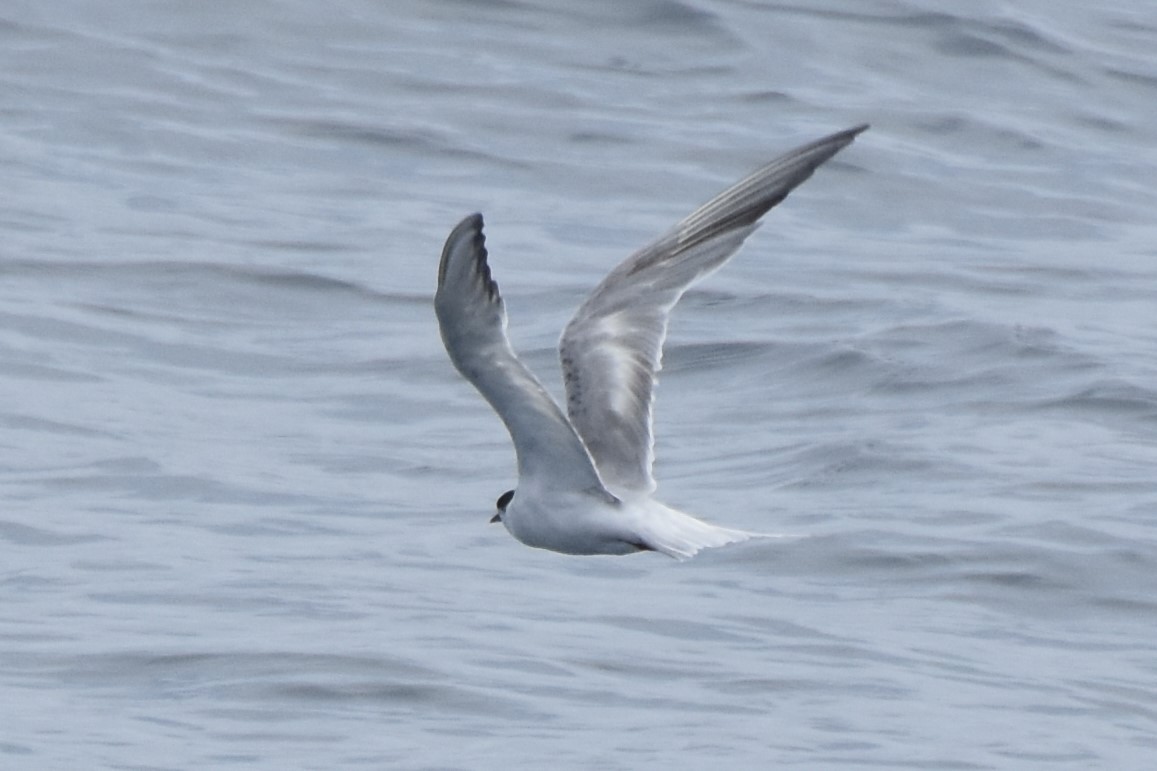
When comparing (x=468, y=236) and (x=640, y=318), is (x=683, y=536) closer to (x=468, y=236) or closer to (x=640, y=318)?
(x=468, y=236)

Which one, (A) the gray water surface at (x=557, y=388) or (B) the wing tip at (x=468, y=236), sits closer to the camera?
(B) the wing tip at (x=468, y=236)

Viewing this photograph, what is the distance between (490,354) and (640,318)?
6.91ft

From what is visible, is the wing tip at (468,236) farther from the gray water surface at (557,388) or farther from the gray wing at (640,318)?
the gray water surface at (557,388)

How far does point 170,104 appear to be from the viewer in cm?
2064

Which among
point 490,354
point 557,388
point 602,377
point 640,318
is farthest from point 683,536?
point 557,388

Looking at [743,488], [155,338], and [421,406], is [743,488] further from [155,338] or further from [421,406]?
[155,338]

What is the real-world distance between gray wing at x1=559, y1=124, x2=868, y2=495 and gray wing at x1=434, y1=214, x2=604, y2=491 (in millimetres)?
842

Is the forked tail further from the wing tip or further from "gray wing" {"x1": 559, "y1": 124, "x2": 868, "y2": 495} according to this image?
the wing tip

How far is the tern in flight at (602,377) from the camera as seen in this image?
6.47m

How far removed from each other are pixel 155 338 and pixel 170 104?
5.75m

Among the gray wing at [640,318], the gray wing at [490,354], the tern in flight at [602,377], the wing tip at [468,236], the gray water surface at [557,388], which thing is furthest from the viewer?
the gray water surface at [557,388]

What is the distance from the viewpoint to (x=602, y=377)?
8336 mm

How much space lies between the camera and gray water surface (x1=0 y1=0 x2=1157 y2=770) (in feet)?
33.3

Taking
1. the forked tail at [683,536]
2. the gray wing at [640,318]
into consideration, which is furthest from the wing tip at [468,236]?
the gray wing at [640,318]
